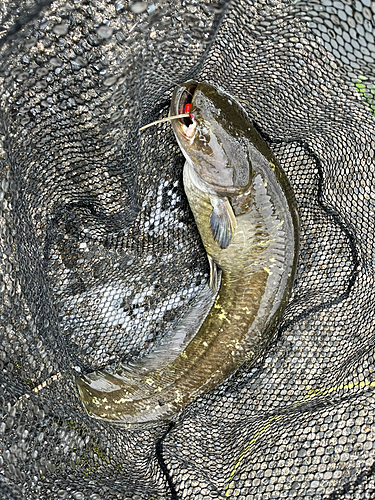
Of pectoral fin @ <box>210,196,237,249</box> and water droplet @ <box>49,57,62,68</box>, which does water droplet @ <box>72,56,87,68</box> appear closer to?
water droplet @ <box>49,57,62,68</box>

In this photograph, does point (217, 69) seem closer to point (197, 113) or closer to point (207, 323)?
point (197, 113)

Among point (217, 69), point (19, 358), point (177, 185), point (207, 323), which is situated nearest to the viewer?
point (19, 358)

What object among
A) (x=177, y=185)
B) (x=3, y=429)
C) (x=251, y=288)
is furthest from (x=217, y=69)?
(x=3, y=429)

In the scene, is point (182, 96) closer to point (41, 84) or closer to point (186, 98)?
point (186, 98)

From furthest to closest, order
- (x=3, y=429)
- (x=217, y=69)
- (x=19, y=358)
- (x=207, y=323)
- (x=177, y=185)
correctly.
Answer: (x=177, y=185)
(x=207, y=323)
(x=217, y=69)
(x=19, y=358)
(x=3, y=429)

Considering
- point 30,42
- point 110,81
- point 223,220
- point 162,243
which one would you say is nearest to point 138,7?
point 110,81

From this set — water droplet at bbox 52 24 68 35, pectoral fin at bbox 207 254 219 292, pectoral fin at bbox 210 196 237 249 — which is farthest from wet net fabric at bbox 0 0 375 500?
pectoral fin at bbox 210 196 237 249
